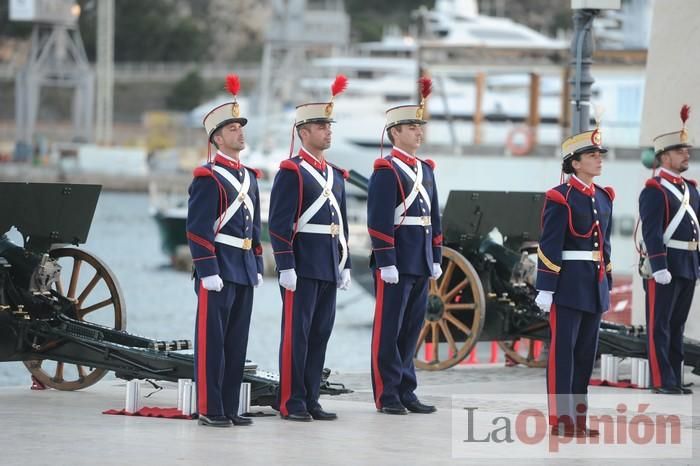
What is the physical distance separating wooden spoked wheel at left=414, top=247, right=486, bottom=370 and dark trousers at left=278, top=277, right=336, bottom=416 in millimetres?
2501

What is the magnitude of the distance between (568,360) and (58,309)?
2.91 metres

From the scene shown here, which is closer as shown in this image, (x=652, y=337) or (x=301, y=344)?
(x=301, y=344)

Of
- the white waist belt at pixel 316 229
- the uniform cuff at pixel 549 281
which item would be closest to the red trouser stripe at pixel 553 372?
the uniform cuff at pixel 549 281

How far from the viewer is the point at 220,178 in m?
8.07

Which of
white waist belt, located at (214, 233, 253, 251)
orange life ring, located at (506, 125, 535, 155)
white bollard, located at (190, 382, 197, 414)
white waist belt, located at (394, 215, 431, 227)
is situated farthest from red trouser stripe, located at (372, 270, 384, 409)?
orange life ring, located at (506, 125, 535, 155)

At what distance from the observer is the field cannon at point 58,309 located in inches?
341

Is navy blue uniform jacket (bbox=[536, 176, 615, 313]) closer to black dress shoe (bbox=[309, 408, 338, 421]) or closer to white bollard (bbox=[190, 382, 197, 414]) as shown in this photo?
black dress shoe (bbox=[309, 408, 338, 421])

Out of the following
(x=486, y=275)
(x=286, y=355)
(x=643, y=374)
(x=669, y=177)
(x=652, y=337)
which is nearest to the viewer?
(x=286, y=355)

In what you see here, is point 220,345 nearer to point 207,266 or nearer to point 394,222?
point 207,266

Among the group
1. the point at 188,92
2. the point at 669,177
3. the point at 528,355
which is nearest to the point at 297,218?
the point at 669,177

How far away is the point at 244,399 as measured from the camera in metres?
8.43

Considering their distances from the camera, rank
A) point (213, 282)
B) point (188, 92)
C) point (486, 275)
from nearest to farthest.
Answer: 1. point (213, 282)
2. point (486, 275)
3. point (188, 92)

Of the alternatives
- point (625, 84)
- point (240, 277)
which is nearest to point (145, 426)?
point (240, 277)

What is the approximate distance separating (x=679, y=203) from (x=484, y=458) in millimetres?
3144
